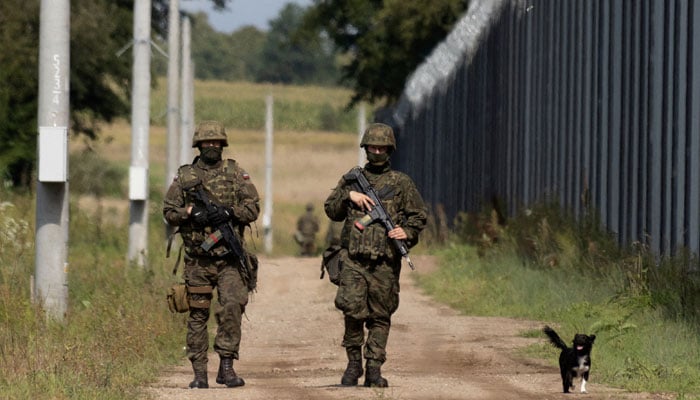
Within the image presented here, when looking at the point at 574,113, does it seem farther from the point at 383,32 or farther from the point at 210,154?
the point at 383,32

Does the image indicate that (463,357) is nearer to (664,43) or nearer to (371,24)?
(664,43)

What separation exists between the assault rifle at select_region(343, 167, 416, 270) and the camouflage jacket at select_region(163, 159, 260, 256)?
0.77 metres

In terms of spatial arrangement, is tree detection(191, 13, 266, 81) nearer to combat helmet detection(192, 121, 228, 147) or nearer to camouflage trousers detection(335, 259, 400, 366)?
combat helmet detection(192, 121, 228, 147)

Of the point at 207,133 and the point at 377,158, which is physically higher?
the point at 207,133

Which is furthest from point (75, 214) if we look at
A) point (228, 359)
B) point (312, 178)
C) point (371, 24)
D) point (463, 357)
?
point (312, 178)

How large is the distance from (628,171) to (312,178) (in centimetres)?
6541

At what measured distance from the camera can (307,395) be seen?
34.6 ft

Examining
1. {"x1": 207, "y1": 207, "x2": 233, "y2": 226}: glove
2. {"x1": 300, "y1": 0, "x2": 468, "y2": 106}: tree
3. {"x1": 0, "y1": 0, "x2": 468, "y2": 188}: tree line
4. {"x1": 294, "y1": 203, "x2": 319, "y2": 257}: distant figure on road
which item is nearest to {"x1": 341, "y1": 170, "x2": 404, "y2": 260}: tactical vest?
{"x1": 207, "y1": 207, "x2": 233, "y2": 226}: glove

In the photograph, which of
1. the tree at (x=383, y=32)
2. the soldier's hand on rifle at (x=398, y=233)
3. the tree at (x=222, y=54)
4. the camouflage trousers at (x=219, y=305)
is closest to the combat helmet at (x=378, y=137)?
the soldier's hand on rifle at (x=398, y=233)

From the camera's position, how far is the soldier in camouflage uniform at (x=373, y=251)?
36.9 ft

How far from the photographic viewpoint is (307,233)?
125 ft

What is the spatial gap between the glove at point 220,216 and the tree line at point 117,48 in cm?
1615

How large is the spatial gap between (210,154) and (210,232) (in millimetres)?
560

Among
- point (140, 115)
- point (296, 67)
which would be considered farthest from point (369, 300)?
point (296, 67)
